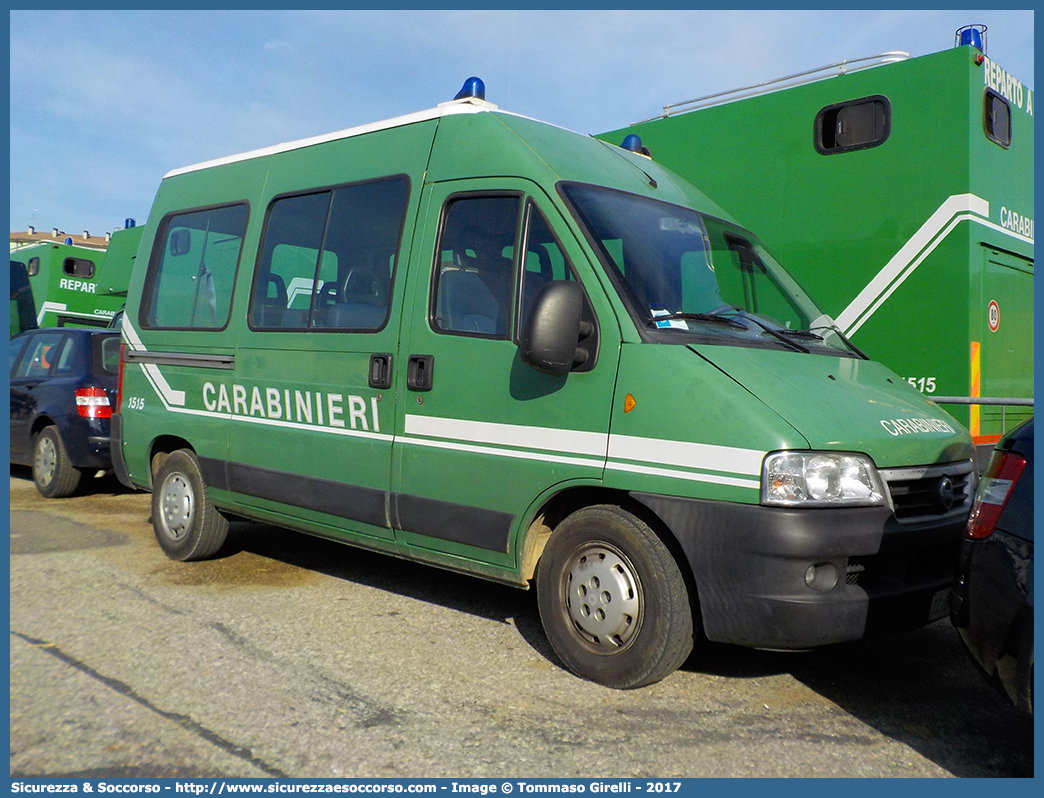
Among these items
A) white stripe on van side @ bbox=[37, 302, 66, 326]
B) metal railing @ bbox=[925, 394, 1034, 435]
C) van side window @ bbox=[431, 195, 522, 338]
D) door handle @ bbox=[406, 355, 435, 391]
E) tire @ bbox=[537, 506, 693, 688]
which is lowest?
tire @ bbox=[537, 506, 693, 688]

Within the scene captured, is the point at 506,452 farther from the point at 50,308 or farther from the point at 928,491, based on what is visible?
the point at 50,308

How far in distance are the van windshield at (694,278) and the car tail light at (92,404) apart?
6099mm

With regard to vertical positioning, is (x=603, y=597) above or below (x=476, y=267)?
below

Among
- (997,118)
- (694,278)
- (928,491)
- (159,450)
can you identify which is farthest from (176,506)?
(997,118)

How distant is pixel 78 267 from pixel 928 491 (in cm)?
1725

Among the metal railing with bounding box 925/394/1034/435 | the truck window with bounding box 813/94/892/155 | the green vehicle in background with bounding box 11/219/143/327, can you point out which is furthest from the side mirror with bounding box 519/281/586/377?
the green vehicle in background with bounding box 11/219/143/327

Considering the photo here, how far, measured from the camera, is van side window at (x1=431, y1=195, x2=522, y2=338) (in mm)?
4387

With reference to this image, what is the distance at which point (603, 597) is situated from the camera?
3957mm

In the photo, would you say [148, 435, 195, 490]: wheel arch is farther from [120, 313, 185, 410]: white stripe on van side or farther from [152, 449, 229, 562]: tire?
[120, 313, 185, 410]: white stripe on van side

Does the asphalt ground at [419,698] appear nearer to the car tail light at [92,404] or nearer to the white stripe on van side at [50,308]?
the car tail light at [92,404]

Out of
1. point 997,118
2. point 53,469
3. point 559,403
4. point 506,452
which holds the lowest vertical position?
point 53,469

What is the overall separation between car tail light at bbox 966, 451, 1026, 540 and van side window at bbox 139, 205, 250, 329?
14.8 ft

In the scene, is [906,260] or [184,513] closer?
[184,513]

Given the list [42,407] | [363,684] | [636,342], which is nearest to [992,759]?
[636,342]
